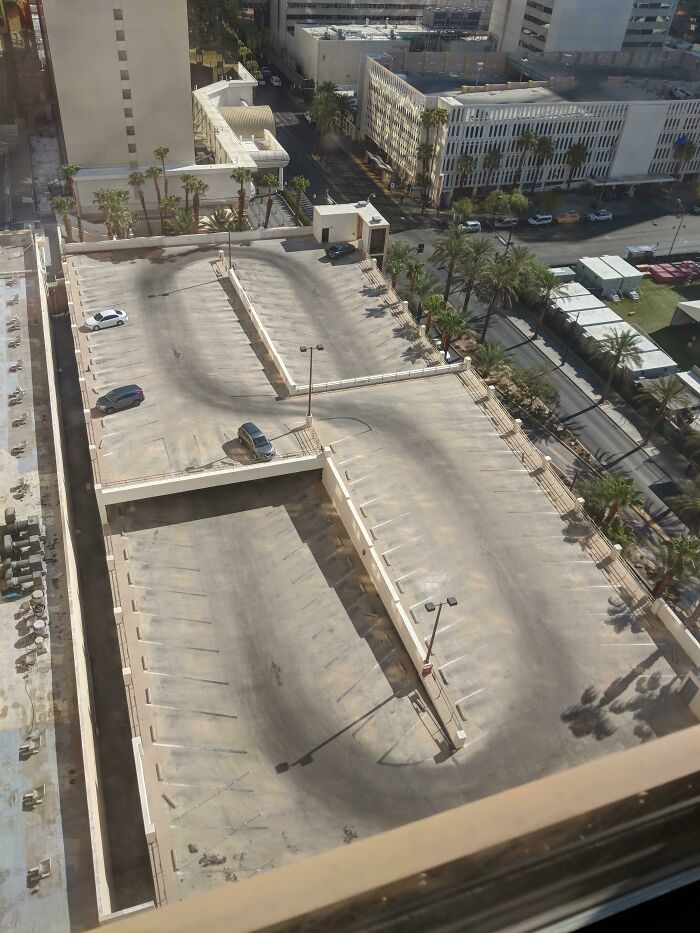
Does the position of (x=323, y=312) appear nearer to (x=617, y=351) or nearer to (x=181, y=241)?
(x=181, y=241)

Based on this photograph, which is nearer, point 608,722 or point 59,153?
point 608,722

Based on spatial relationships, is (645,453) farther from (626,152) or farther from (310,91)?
(310,91)

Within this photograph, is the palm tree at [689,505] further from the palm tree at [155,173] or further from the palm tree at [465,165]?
the palm tree at [155,173]

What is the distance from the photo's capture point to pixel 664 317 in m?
94.3

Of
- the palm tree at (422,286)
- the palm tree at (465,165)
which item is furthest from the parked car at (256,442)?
the palm tree at (465,165)

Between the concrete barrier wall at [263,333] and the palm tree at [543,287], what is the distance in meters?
34.0

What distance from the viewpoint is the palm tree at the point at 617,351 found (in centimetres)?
7394

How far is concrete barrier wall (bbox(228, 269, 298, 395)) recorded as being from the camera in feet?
193

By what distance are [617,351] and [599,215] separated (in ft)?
169

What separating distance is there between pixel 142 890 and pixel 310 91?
147 meters

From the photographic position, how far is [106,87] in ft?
280

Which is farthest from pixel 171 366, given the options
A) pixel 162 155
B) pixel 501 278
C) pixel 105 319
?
pixel 162 155

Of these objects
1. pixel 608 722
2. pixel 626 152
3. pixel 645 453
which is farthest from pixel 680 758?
pixel 626 152

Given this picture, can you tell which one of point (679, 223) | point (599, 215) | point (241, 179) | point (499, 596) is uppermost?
point (241, 179)
